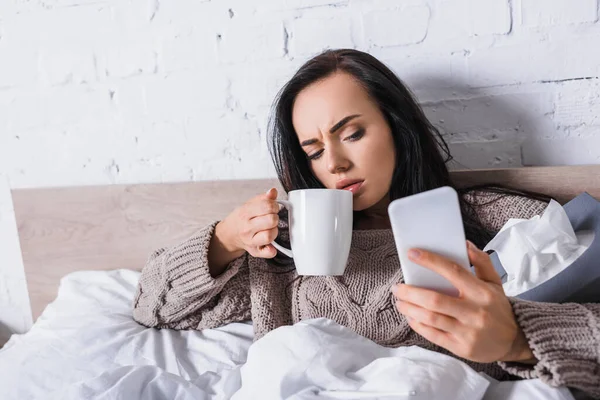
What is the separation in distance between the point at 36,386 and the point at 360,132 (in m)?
0.64

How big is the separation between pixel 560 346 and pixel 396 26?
0.69m

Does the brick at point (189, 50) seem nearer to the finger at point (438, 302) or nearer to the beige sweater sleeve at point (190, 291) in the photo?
the beige sweater sleeve at point (190, 291)

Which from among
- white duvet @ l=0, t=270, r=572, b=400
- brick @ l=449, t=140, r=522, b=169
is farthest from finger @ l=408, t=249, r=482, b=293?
brick @ l=449, t=140, r=522, b=169

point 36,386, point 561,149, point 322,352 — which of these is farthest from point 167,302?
point 561,149

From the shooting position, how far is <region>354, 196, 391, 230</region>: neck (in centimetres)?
103

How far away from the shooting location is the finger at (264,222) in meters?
0.83

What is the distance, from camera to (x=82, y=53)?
130 centimetres

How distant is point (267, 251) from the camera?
86cm

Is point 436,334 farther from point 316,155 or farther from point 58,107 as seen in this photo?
point 58,107

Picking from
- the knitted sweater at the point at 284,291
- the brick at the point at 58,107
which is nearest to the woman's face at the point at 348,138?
the knitted sweater at the point at 284,291

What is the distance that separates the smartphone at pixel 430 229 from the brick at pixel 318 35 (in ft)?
2.15

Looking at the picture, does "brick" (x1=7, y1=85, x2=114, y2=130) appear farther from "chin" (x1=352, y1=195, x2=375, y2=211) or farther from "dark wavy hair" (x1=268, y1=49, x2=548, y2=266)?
"chin" (x1=352, y1=195, x2=375, y2=211)

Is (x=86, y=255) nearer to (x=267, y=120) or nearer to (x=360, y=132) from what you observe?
(x=267, y=120)

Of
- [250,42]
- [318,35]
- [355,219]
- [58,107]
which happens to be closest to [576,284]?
[355,219]
